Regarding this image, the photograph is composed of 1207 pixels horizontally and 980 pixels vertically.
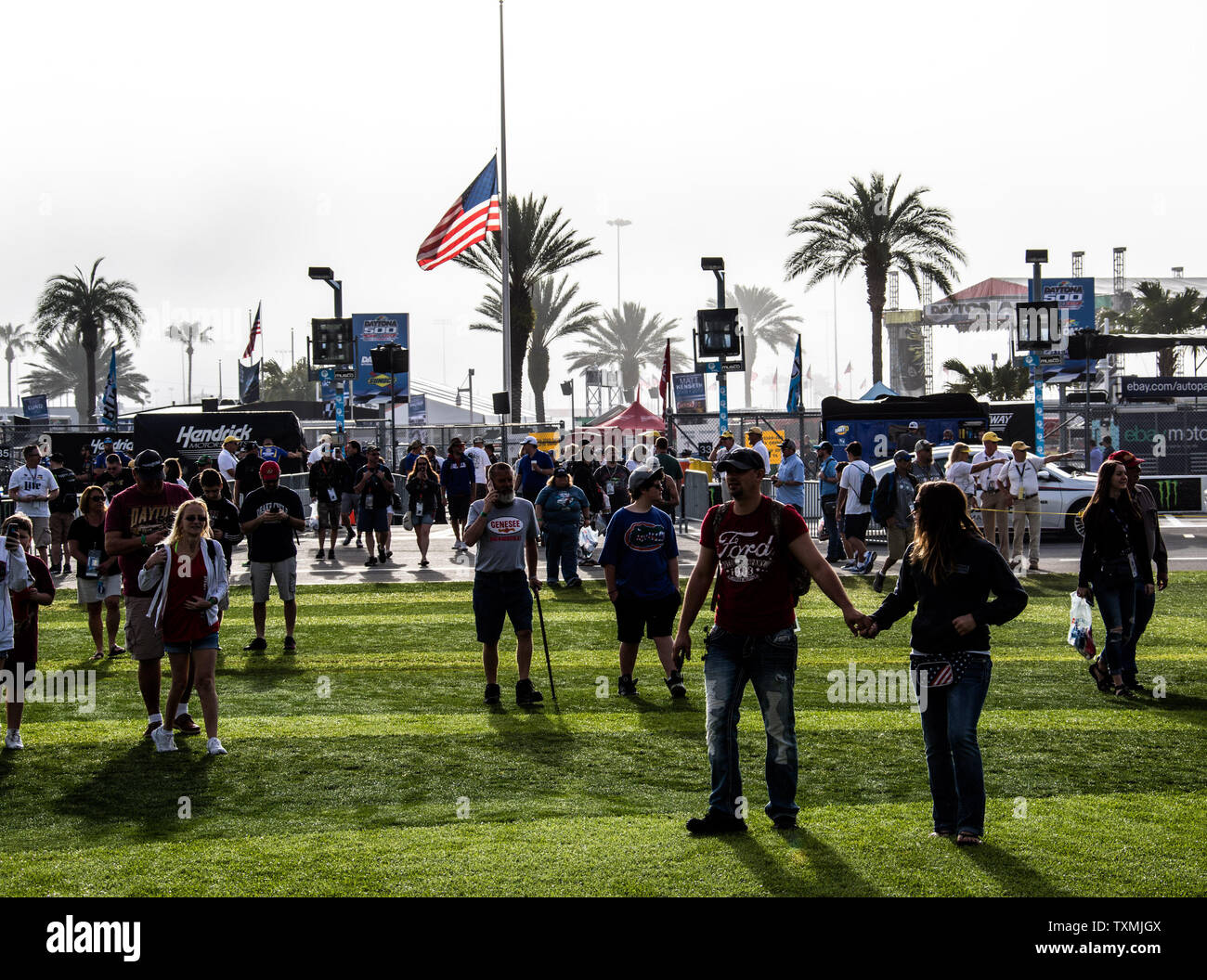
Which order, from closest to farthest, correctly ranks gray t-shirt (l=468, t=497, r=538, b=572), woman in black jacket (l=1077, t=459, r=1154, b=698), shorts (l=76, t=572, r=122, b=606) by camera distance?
woman in black jacket (l=1077, t=459, r=1154, b=698)
gray t-shirt (l=468, t=497, r=538, b=572)
shorts (l=76, t=572, r=122, b=606)

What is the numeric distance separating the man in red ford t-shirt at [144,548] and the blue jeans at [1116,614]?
23.1 ft

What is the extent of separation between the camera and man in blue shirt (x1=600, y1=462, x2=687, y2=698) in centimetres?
1077

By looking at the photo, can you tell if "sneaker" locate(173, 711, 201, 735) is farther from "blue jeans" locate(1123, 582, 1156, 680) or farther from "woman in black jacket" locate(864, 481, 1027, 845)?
"blue jeans" locate(1123, 582, 1156, 680)

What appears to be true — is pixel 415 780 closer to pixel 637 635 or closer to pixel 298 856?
pixel 298 856

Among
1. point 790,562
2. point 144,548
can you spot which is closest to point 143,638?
point 144,548

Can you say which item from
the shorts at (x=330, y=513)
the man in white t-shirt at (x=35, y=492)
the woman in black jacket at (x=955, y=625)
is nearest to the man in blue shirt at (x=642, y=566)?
the woman in black jacket at (x=955, y=625)

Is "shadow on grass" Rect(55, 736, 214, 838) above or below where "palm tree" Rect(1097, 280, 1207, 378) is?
below

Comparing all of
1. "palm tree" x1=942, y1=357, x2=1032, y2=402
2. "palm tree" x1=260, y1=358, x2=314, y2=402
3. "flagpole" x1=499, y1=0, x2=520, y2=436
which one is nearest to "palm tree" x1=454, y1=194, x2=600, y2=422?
"flagpole" x1=499, y1=0, x2=520, y2=436

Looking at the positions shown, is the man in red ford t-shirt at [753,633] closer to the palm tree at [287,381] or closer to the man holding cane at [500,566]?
the man holding cane at [500,566]

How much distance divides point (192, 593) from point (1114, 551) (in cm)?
695

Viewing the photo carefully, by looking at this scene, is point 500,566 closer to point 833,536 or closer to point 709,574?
point 709,574

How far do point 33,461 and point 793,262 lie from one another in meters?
31.7

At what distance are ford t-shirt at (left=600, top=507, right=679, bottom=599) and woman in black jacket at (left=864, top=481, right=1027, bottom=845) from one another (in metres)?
4.20
